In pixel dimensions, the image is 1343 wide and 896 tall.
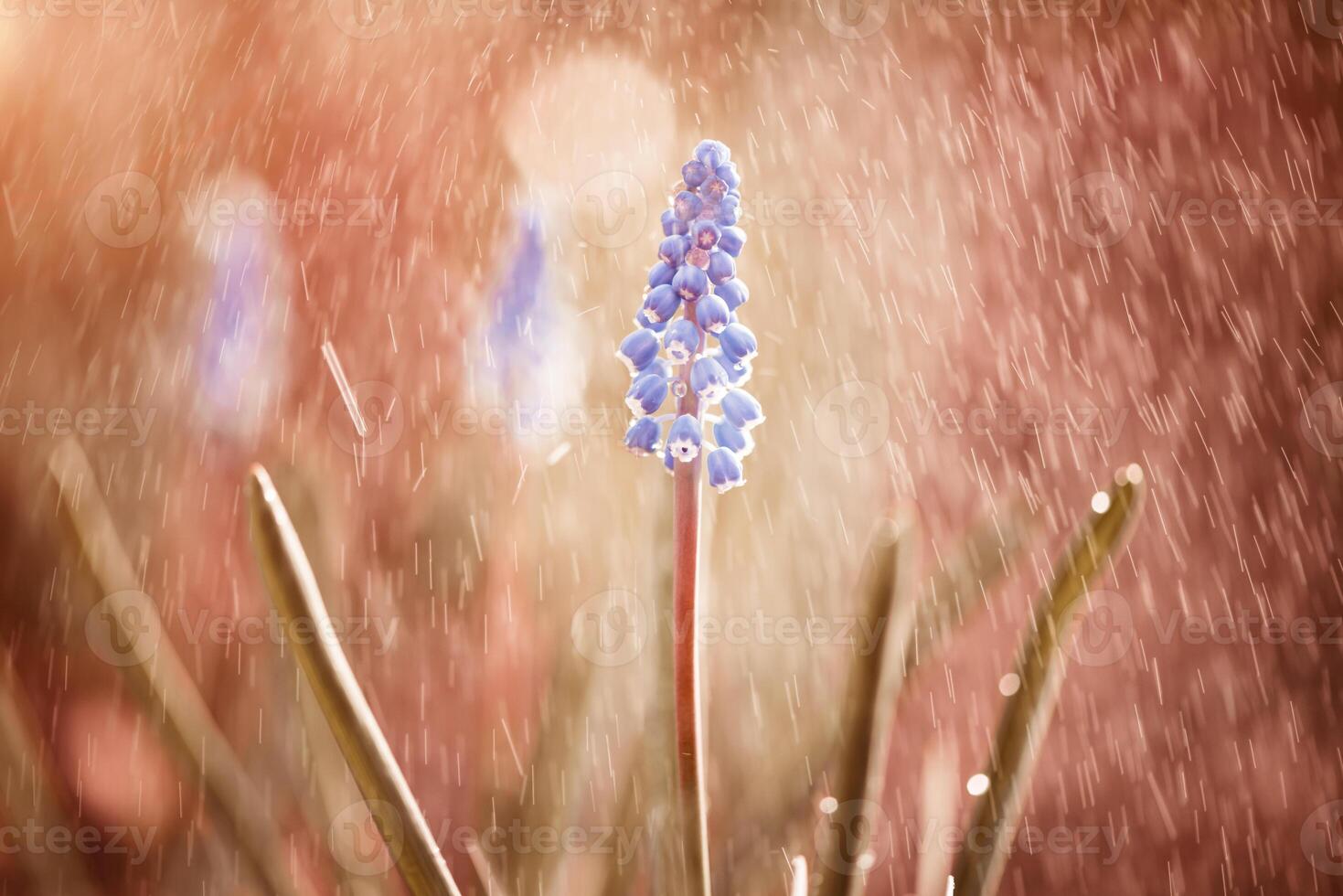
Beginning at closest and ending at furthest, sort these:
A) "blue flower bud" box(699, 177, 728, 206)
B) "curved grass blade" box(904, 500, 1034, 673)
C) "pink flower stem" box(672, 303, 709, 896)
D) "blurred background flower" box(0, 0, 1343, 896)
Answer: "pink flower stem" box(672, 303, 709, 896), "blue flower bud" box(699, 177, 728, 206), "curved grass blade" box(904, 500, 1034, 673), "blurred background flower" box(0, 0, 1343, 896)

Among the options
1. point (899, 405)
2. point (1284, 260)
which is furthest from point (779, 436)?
point (1284, 260)

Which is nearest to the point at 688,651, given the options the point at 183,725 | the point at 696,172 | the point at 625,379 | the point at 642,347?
the point at 642,347

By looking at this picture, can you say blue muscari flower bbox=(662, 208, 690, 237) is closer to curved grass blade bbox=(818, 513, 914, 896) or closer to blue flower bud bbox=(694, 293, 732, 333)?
blue flower bud bbox=(694, 293, 732, 333)

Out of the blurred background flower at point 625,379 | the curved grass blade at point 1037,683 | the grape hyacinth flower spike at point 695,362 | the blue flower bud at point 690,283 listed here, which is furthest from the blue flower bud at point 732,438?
the blurred background flower at point 625,379

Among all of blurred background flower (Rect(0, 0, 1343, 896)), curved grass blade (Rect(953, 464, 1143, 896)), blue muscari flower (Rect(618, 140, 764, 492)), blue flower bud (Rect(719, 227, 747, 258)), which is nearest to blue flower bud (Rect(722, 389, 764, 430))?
blue muscari flower (Rect(618, 140, 764, 492))

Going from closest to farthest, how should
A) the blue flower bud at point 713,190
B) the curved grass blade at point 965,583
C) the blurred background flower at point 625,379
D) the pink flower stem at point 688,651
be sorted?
the pink flower stem at point 688,651 < the blue flower bud at point 713,190 < the curved grass blade at point 965,583 < the blurred background flower at point 625,379

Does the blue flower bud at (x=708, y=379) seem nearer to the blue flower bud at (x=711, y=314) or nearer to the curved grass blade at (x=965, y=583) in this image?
the blue flower bud at (x=711, y=314)
